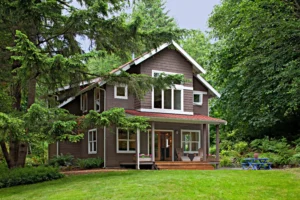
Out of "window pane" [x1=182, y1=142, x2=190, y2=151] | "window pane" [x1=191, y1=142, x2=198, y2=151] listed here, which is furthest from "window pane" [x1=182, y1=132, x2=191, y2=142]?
"window pane" [x1=191, y1=142, x2=198, y2=151]

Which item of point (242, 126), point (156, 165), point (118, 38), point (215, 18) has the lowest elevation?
point (156, 165)

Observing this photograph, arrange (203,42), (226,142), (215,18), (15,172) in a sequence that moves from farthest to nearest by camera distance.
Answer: (203,42) < (226,142) < (215,18) < (15,172)

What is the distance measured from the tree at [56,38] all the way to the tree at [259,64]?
14.6 ft

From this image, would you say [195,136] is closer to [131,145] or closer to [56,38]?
[131,145]

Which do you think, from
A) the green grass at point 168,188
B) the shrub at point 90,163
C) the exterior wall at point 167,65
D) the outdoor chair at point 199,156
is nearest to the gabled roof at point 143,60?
the exterior wall at point 167,65

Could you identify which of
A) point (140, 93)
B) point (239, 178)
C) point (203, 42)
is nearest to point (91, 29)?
point (140, 93)

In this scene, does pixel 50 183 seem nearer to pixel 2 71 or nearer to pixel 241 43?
pixel 2 71

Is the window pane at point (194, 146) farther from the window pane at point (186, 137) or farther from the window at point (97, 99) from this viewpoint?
the window at point (97, 99)

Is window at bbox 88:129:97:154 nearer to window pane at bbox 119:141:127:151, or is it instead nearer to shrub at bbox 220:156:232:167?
window pane at bbox 119:141:127:151

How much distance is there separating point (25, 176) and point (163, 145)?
9195 mm

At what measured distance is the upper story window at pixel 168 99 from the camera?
19.2 meters

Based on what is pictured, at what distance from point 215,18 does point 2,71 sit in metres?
15.2

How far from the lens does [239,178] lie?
11.8 m

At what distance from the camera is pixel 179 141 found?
20453 millimetres
